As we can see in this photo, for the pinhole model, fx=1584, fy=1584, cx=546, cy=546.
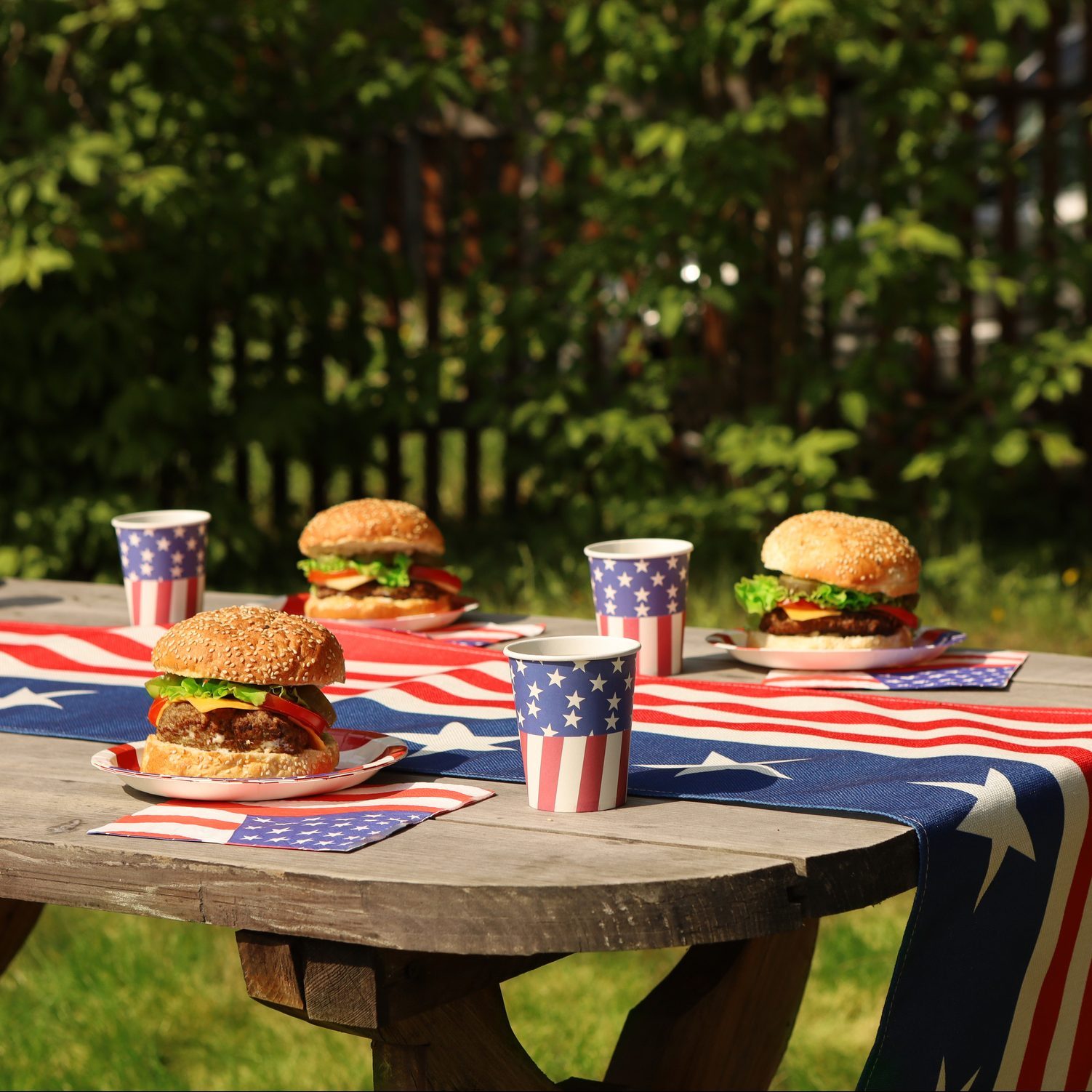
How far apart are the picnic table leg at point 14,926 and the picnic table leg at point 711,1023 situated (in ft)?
3.88

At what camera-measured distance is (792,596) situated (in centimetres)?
250

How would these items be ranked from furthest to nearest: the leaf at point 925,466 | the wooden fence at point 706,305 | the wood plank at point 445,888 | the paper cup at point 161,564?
1. the wooden fence at point 706,305
2. the leaf at point 925,466
3. the paper cup at point 161,564
4. the wood plank at point 445,888

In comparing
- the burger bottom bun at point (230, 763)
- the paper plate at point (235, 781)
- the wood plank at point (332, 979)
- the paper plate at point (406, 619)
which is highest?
the paper plate at point (406, 619)

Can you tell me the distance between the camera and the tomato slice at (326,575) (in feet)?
9.02

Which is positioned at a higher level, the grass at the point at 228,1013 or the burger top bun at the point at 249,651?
the burger top bun at the point at 249,651

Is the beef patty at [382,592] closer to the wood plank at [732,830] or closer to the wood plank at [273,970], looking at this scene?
the wood plank at [732,830]

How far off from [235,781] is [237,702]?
0.11 metres

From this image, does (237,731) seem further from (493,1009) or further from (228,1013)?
(228,1013)

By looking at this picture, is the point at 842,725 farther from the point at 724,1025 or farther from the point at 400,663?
the point at 400,663

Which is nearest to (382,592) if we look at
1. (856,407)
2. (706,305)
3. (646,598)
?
(646,598)

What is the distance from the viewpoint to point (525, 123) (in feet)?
23.2

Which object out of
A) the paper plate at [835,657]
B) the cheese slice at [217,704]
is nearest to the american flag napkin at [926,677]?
the paper plate at [835,657]

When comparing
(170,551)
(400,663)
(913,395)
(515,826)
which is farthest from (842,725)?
(913,395)

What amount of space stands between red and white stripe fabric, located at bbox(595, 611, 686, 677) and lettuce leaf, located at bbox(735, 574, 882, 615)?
0.12 metres
